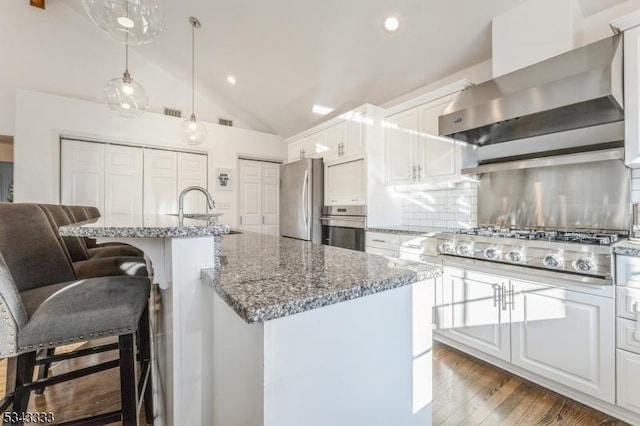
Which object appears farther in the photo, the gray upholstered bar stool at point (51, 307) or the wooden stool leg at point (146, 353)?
the wooden stool leg at point (146, 353)

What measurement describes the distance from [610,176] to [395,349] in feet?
7.13

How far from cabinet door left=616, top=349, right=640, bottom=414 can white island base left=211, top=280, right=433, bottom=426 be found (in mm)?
1302

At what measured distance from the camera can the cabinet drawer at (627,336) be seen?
57.2 inches

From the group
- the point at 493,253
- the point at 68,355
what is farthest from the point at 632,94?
the point at 68,355

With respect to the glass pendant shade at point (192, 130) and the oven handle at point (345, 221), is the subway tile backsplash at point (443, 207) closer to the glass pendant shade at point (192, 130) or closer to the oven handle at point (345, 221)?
the oven handle at point (345, 221)

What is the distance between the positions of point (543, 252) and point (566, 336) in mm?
491

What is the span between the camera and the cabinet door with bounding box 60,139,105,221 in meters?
3.67

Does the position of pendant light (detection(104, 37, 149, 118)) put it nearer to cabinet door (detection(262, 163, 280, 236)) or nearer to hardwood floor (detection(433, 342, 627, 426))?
cabinet door (detection(262, 163, 280, 236))

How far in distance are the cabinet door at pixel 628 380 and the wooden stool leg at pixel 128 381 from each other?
89.9 inches

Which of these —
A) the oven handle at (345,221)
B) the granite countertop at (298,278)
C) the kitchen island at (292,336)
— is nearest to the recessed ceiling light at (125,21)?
the kitchen island at (292,336)

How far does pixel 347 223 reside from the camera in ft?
11.1

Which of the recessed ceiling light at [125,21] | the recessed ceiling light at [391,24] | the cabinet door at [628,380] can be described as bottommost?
the cabinet door at [628,380]

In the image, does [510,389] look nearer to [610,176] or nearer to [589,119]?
[610,176]

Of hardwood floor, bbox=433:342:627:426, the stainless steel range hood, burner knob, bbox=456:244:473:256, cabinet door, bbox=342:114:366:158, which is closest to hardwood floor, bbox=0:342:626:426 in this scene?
hardwood floor, bbox=433:342:627:426
